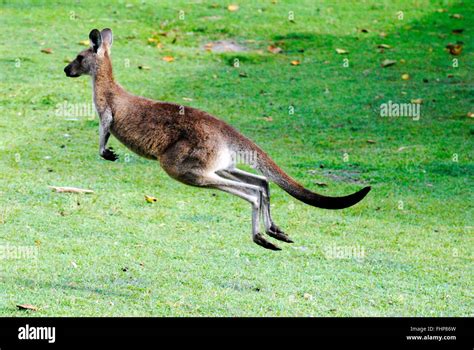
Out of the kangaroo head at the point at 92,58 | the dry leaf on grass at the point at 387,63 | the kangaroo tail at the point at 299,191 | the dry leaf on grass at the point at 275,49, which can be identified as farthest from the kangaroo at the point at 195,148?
the dry leaf on grass at the point at 275,49

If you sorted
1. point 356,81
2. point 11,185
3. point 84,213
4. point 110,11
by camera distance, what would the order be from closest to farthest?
point 84,213 → point 11,185 → point 356,81 → point 110,11

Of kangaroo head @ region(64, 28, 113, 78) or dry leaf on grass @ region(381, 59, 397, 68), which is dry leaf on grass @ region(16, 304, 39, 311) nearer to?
kangaroo head @ region(64, 28, 113, 78)

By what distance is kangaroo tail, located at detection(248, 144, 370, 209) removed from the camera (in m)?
5.29

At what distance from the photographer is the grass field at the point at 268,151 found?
6352 millimetres

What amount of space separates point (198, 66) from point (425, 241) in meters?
5.81

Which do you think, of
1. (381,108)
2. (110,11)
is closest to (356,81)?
(381,108)

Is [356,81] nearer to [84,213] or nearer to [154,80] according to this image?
[154,80]

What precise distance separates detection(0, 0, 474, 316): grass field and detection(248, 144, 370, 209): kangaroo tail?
30.4 inches

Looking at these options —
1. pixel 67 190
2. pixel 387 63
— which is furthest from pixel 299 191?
pixel 387 63

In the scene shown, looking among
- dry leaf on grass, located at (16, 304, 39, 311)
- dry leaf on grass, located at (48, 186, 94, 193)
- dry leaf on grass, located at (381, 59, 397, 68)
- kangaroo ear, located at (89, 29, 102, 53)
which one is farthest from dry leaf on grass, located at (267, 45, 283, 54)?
dry leaf on grass, located at (16, 304, 39, 311)

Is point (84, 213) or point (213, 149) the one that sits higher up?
point (213, 149)

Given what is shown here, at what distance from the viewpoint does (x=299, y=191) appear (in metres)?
5.76

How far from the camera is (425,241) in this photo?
781cm

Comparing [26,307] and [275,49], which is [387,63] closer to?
[275,49]
